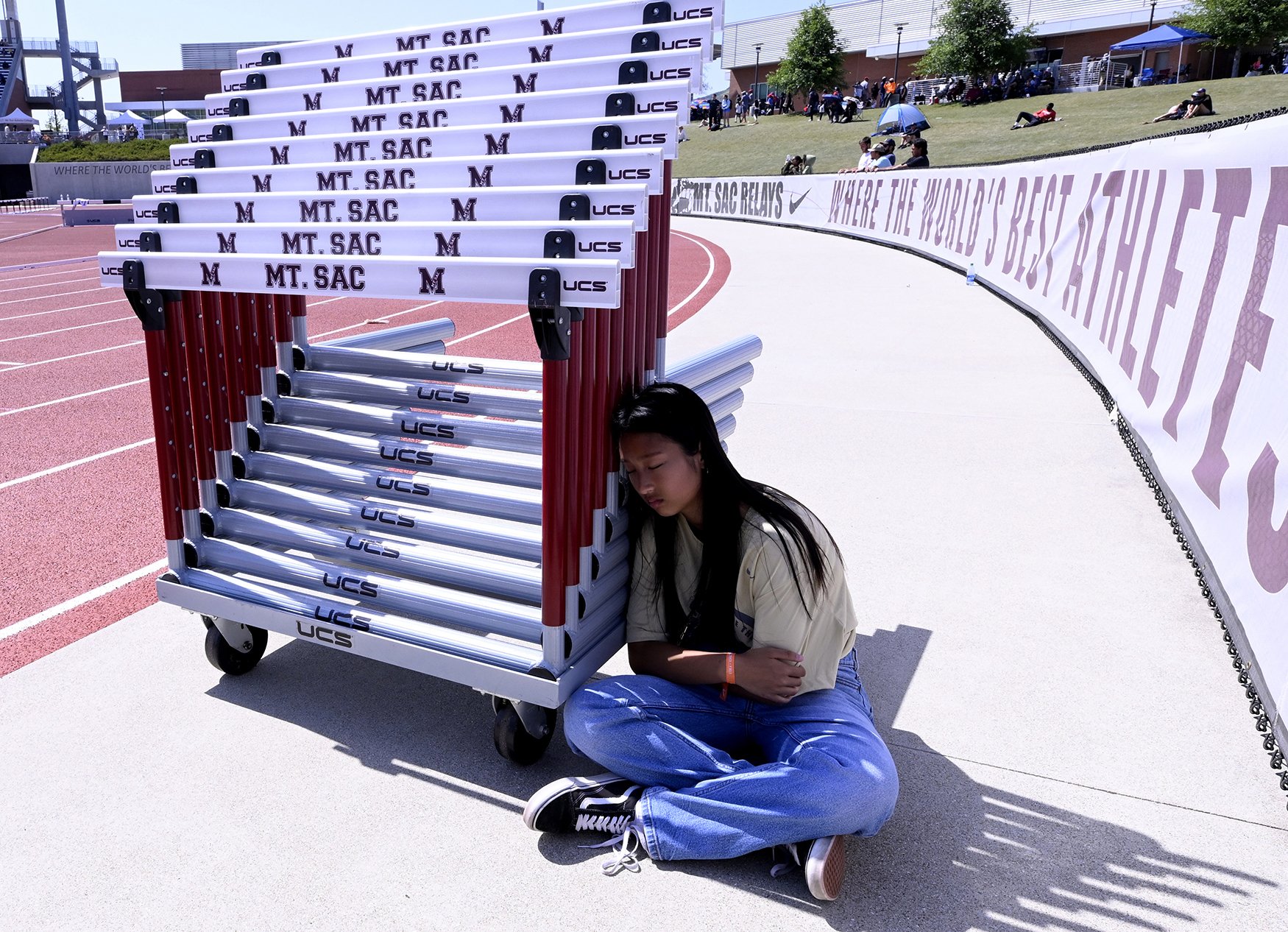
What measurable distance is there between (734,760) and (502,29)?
2791mm

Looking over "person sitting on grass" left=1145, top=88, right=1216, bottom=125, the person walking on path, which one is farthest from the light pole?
the person walking on path

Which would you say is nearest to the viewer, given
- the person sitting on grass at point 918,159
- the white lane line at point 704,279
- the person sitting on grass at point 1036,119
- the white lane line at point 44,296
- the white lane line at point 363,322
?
the white lane line at point 363,322

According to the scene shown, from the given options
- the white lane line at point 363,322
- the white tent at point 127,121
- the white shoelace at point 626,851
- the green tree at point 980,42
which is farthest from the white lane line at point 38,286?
the white tent at point 127,121

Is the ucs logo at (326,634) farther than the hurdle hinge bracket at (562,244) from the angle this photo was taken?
Yes

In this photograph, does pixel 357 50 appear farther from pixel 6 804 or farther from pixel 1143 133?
pixel 1143 133

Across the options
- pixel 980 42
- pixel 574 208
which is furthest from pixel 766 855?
pixel 980 42

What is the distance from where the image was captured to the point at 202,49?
123250 mm

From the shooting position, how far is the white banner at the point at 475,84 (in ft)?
10.5

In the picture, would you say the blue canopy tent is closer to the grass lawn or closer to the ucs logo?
the grass lawn

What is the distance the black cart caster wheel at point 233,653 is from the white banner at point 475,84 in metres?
1.89

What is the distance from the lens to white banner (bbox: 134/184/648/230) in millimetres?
2738

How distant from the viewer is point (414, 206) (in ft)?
9.94

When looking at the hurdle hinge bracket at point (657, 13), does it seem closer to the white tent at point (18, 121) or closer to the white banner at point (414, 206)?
the white banner at point (414, 206)

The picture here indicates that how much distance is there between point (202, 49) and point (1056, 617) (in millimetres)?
143158
